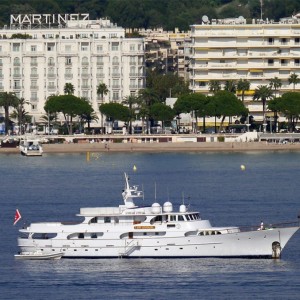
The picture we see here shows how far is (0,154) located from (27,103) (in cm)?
1638

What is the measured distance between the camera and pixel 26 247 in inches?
2921

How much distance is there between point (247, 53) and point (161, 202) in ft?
304

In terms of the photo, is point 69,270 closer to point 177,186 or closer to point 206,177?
point 177,186

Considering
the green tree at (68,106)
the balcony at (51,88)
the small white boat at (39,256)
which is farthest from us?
the balcony at (51,88)

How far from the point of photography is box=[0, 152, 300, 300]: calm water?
68188 millimetres

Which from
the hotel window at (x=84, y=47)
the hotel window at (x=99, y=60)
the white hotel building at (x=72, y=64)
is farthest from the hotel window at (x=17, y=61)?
the hotel window at (x=99, y=60)

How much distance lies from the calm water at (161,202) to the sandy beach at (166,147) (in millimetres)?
3555

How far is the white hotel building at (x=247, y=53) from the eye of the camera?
7461 inches

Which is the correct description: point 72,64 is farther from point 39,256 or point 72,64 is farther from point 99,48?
point 39,256

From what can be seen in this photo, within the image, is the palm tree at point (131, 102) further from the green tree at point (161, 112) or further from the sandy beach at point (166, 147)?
the sandy beach at point (166, 147)

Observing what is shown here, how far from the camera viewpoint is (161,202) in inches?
3922

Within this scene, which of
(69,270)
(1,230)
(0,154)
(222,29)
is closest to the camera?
(69,270)

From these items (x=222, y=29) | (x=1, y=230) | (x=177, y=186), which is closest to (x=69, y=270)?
(x=1, y=230)

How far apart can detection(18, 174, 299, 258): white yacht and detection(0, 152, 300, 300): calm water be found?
490 millimetres
